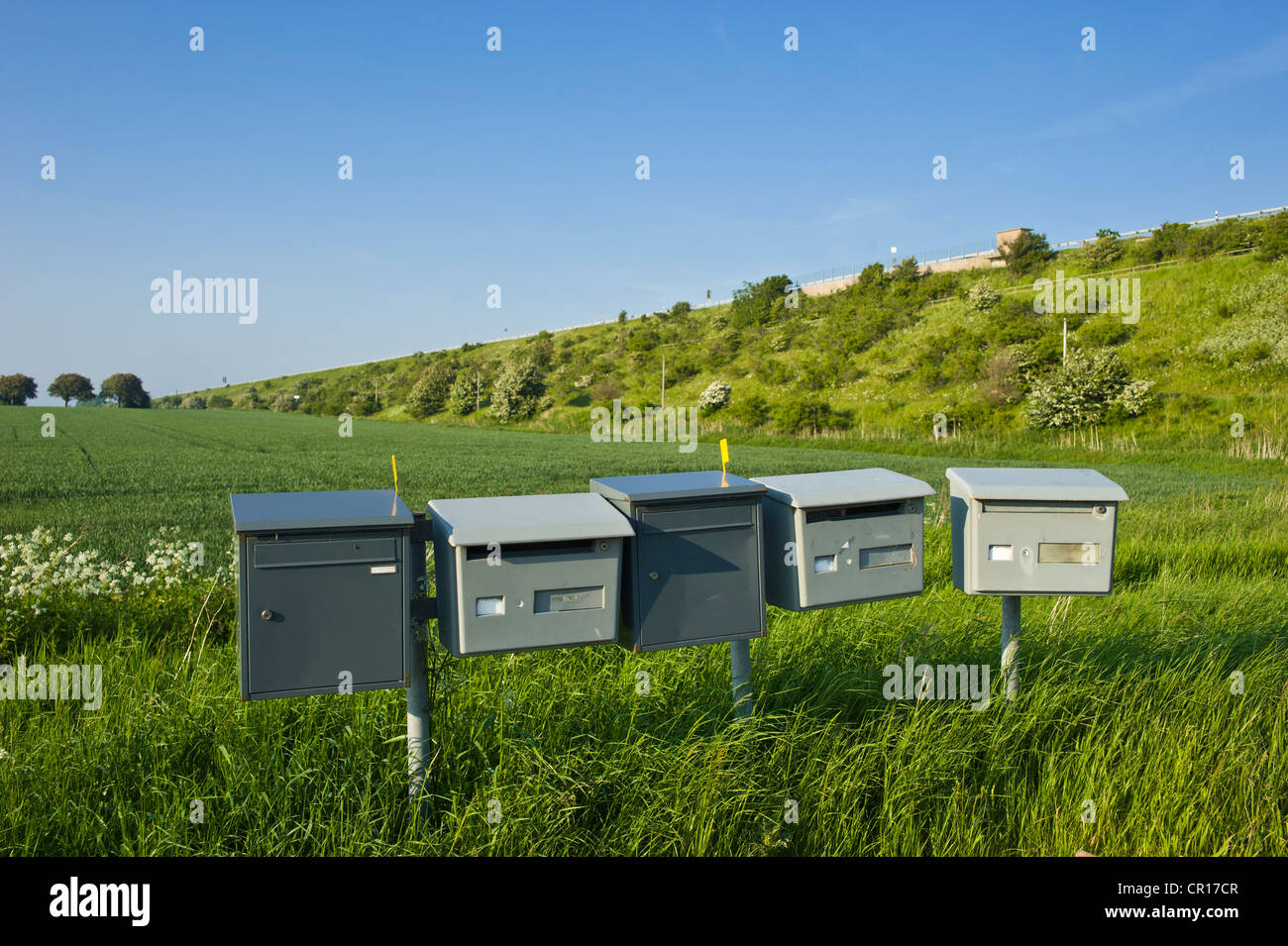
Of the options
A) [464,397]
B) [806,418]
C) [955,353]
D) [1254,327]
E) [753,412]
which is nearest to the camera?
[1254,327]

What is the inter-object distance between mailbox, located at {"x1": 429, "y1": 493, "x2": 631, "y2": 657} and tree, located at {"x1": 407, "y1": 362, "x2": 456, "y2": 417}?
74820 mm

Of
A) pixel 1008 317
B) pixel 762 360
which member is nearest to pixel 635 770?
pixel 1008 317

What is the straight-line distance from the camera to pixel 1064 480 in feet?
11.7

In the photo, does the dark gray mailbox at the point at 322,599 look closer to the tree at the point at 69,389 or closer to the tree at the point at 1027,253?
the tree at the point at 1027,253

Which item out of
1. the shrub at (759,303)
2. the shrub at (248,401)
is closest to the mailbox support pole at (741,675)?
the shrub at (759,303)

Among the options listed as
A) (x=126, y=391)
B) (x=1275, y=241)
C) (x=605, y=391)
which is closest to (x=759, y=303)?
(x=605, y=391)

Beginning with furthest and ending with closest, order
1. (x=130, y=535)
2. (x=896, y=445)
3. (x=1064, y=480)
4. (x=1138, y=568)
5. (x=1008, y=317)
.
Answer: (x=1008, y=317) → (x=896, y=445) → (x=130, y=535) → (x=1138, y=568) → (x=1064, y=480)

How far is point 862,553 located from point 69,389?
508 ft

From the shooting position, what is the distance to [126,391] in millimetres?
110000

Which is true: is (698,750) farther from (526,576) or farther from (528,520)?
(528,520)

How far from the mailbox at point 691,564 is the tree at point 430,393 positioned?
245 feet

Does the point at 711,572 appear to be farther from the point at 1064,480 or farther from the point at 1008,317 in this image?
the point at 1008,317

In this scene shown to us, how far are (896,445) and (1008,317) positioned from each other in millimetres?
19399

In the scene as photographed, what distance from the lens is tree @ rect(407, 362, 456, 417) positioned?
247ft
